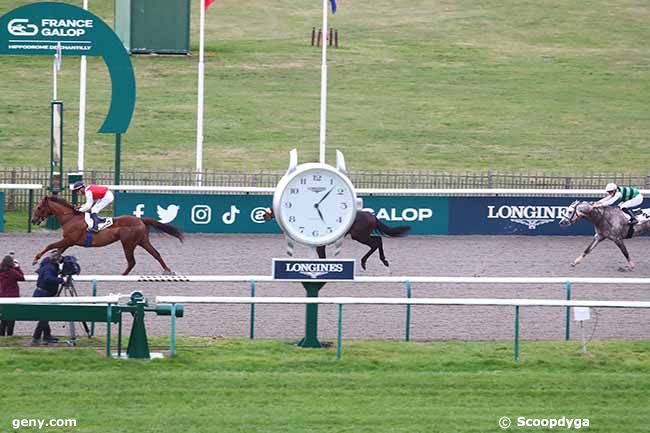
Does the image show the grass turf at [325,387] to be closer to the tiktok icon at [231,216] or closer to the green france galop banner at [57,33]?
the tiktok icon at [231,216]

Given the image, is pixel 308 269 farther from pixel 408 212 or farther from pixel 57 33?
pixel 57 33

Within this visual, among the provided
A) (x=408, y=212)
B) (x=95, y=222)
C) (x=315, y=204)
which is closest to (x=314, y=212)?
(x=315, y=204)

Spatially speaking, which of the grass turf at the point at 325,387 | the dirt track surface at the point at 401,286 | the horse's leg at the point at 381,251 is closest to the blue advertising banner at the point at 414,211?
the dirt track surface at the point at 401,286

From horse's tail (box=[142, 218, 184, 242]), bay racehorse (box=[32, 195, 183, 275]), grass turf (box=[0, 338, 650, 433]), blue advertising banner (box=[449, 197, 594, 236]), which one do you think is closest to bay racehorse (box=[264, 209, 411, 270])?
horse's tail (box=[142, 218, 184, 242])

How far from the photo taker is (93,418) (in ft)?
42.5

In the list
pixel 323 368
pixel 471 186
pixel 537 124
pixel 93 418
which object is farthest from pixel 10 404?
pixel 537 124

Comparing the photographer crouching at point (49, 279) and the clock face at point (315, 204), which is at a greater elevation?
the clock face at point (315, 204)

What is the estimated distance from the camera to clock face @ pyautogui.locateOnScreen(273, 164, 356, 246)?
15.4 metres

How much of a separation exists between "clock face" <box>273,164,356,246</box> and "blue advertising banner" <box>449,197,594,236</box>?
10.3 m

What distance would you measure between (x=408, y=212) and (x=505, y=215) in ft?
5.73

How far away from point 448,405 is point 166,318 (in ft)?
16.8

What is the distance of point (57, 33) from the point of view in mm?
25344

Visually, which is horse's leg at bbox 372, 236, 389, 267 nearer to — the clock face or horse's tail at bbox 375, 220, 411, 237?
horse's tail at bbox 375, 220, 411, 237

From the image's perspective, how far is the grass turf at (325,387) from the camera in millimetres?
13055
